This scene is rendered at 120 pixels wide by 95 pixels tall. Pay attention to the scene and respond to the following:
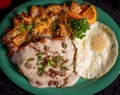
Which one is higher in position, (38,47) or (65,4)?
(65,4)

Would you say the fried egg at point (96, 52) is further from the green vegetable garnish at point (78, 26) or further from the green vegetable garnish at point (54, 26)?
the green vegetable garnish at point (54, 26)

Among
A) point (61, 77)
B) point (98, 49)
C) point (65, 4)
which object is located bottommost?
point (61, 77)

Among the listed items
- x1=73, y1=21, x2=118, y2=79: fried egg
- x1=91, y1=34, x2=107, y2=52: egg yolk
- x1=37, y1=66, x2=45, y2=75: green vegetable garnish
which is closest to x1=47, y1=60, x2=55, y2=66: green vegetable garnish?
x1=37, y1=66, x2=45, y2=75: green vegetable garnish

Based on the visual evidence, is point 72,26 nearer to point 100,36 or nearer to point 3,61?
point 100,36

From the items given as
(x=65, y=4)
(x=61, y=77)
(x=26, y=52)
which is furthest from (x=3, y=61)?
(x=65, y=4)

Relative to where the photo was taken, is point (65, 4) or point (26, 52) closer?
point (26, 52)

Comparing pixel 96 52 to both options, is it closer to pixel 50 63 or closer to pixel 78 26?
pixel 78 26
